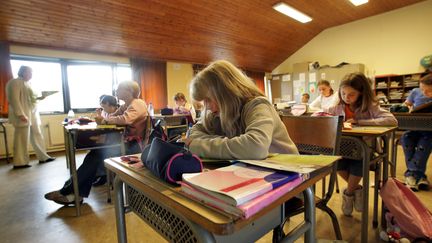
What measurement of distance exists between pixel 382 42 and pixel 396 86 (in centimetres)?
122

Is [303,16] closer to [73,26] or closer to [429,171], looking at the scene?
[429,171]

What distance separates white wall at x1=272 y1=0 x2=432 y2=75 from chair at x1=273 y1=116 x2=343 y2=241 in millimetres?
5886

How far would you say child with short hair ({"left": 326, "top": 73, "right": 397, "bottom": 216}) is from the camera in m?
1.58

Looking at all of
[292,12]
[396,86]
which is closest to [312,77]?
[396,86]

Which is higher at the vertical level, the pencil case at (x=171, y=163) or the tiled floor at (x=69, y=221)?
the pencil case at (x=171, y=163)

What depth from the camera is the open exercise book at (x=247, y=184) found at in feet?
1.38

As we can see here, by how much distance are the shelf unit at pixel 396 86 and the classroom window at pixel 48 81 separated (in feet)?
23.0

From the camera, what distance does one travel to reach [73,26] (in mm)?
3959

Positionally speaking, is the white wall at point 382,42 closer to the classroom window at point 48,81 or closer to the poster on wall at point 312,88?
the poster on wall at point 312,88

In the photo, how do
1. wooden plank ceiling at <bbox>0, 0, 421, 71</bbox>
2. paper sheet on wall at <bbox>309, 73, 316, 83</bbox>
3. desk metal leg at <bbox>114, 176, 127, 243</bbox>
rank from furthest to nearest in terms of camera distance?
paper sheet on wall at <bbox>309, 73, 316, 83</bbox>
wooden plank ceiling at <bbox>0, 0, 421, 71</bbox>
desk metal leg at <bbox>114, 176, 127, 243</bbox>

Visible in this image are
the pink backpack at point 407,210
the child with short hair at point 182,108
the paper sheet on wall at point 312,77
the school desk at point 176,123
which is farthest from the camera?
the paper sheet on wall at point 312,77

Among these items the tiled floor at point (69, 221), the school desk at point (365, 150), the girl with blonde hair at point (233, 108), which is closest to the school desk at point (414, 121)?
the tiled floor at point (69, 221)

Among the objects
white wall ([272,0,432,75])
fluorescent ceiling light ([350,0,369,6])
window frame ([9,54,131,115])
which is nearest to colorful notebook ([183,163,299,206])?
window frame ([9,54,131,115])

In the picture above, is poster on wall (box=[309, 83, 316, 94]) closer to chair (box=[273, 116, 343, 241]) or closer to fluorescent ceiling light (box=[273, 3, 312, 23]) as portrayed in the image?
fluorescent ceiling light (box=[273, 3, 312, 23])
